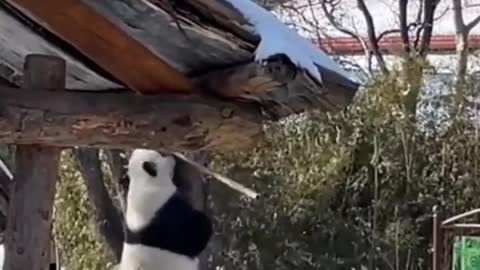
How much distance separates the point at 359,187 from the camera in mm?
6926

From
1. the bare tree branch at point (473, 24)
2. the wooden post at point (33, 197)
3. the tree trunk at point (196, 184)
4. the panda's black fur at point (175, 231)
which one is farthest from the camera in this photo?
the bare tree branch at point (473, 24)

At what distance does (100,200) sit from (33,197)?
3.30 metres

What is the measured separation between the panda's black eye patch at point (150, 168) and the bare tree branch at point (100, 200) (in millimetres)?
2797

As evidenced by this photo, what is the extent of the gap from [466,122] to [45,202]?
15.1 ft

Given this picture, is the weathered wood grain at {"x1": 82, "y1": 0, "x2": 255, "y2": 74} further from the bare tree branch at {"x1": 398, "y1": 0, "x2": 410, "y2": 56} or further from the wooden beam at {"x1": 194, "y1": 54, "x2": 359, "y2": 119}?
the bare tree branch at {"x1": 398, "y1": 0, "x2": 410, "y2": 56}

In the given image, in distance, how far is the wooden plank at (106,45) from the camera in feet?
7.34

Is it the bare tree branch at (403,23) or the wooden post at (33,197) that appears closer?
the wooden post at (33,197)

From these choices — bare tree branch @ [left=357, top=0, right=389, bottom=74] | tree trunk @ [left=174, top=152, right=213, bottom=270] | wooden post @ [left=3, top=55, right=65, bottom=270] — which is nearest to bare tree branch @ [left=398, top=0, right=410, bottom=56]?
bare tree branch @ [left=357, top=0, right=389, bottom=74]

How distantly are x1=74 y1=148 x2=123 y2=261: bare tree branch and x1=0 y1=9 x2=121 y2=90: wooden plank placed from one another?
8.81 ft

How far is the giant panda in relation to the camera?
2.94m

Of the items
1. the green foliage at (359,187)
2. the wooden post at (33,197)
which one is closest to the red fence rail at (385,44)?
the green foliage at (359,187)

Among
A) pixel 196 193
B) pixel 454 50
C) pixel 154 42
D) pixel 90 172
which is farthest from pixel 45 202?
pixel 454 50

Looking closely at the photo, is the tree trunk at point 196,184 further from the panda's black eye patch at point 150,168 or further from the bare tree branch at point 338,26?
the bare tree branch at point 338,26

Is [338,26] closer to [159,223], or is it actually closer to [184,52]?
[159,223]
